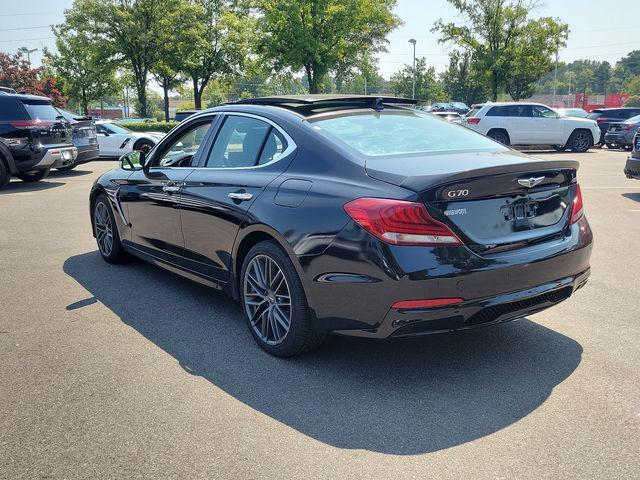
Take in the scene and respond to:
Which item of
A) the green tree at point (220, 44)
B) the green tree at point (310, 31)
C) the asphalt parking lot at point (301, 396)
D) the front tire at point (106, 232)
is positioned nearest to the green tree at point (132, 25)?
the green tree at point (220, 44)

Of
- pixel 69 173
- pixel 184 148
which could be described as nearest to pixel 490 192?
pixel 184 148

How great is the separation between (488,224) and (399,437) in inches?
48.7

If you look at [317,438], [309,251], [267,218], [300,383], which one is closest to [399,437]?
[317,438]

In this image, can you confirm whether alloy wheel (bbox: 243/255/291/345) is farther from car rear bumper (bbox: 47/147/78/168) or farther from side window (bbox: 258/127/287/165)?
car rear bumper (bbox: 47/147/78/168)

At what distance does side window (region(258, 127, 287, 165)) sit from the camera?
403 cm

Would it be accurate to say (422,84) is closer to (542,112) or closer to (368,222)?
(542,112)

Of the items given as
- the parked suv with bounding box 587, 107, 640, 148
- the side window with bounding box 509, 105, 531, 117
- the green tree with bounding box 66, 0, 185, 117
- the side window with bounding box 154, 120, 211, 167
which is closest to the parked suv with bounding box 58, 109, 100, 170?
the side window with bounding box 154, 120, 211, 167

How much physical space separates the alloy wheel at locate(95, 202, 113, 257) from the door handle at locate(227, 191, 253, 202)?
2.55 metres

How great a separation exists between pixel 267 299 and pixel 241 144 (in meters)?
1.23

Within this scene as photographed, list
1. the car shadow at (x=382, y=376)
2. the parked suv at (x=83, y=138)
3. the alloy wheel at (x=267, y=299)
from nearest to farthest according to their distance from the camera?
the car shadow at (x=382, y=376) < the alloy wheel at (x=267, y=299) < the parked suv at (x=83, y=138)

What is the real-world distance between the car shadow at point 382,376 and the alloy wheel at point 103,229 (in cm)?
162

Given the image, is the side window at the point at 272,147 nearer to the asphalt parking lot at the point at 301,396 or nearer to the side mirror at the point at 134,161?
the asphalt parking lot at the point at 301,396

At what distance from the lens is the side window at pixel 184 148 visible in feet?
16.3

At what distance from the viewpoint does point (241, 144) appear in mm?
4438
